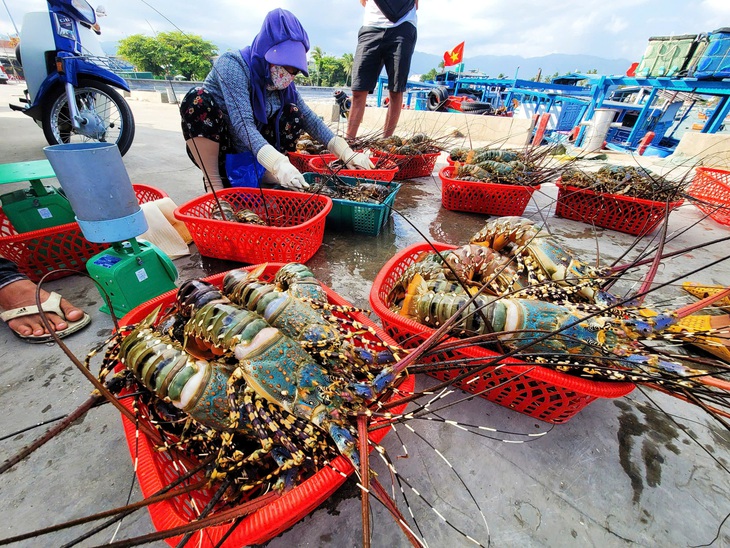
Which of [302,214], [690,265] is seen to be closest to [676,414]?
[690,265]

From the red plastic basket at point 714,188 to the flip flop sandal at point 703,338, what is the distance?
2973 mm

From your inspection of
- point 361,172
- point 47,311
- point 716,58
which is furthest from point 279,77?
point 716,58

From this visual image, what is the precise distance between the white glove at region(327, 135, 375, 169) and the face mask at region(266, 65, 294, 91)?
0.93m

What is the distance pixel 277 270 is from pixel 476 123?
1045 centimetres

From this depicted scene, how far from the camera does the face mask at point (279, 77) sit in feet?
10.3

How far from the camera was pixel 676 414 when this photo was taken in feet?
5.45

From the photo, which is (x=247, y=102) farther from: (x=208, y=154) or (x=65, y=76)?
(x=65, y=76)

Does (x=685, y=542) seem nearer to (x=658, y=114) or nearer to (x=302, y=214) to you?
(x=302, y=214)

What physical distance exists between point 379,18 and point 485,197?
3.56m

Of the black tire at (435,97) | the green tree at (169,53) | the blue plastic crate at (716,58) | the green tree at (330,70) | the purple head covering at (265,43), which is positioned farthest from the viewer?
the green tree at (330,70)

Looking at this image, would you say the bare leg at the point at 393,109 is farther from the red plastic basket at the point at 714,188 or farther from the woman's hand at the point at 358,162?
the red plastic basket at the point at 714,188

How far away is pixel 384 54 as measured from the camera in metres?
5.27

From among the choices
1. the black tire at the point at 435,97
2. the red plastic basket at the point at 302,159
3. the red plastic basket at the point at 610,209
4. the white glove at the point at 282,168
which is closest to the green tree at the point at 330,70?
the black tire at the point at 435,97

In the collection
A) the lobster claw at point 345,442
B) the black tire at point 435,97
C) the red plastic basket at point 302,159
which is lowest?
the lobster claw at point 345,442
